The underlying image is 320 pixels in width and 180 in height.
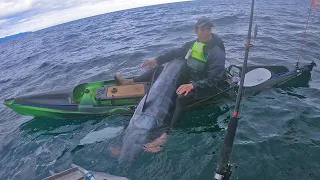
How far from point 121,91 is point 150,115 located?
2124mm

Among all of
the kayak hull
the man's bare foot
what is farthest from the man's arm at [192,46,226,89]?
the man's bare foot

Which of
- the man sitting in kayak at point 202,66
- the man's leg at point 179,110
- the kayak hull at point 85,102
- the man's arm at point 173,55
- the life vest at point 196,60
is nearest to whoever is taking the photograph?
the man's leg at point 179,110

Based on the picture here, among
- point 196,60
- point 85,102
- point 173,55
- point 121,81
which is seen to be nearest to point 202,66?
point 196,60

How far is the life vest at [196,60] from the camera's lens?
23.5 feet

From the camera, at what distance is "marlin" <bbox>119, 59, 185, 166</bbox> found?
18.3 feet

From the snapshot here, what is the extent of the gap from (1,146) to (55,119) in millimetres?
1739

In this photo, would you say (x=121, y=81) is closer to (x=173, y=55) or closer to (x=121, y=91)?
(x=121, y=91)

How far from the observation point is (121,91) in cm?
775

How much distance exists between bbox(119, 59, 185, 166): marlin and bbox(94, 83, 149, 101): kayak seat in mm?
975

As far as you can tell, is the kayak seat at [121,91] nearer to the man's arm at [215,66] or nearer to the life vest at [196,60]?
the life vest at [196,60]

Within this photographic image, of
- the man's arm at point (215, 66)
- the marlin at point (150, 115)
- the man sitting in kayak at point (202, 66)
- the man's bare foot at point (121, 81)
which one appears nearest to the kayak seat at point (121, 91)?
the man's bare foot at point (121, 81)

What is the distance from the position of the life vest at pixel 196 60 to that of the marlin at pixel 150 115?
52 cm

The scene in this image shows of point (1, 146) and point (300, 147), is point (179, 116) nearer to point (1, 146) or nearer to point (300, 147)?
point (300, 147)

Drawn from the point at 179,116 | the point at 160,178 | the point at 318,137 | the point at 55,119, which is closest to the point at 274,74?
the point at 318,137
